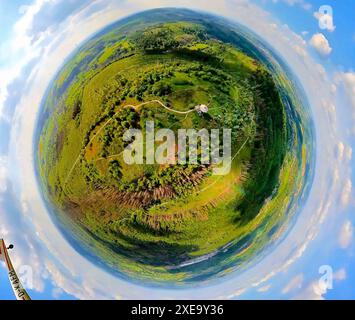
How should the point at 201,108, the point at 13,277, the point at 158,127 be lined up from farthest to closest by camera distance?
the point at 13,277 → the point at 201,108 → the point at 158,127

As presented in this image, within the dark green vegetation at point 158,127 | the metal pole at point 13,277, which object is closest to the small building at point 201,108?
the dark green vegetation at point 158,127

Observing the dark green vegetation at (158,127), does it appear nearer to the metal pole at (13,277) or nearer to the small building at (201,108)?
the small building at (201,108)

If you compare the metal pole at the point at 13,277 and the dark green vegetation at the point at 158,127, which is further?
the metal pole at the point at 13,277

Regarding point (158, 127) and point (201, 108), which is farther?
point (201, 108)

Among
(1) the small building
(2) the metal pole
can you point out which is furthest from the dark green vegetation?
(2) the metal pole

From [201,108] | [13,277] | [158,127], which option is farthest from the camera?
[13,277]

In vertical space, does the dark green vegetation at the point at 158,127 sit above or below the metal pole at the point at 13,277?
above

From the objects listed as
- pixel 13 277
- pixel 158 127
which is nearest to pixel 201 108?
pixel 158 127

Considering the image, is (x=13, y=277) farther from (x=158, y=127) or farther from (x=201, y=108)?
(x=201, y=108)
